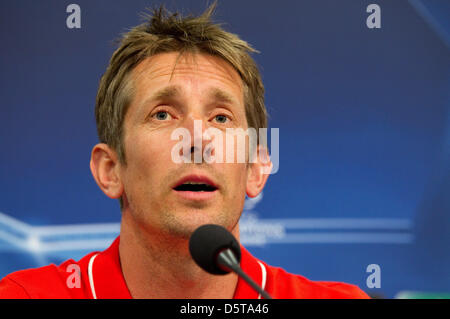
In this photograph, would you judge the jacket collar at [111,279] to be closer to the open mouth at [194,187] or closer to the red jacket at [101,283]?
the red jacket at [101,283]

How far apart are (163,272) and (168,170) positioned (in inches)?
9.9

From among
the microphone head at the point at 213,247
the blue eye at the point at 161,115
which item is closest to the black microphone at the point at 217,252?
the microphone head at the point at 213,247

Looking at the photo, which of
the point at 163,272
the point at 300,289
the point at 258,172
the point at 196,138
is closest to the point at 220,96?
the point at 196,138

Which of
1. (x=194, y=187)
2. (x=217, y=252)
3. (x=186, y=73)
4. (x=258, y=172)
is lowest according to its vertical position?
(x=217, y=252)

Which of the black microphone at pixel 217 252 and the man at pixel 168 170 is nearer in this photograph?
the black microphone at pixel 217 252

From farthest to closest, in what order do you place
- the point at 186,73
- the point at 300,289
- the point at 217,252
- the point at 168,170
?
the point at 300,289, the point at 186,73, the point at 168,170, the point at 217,252

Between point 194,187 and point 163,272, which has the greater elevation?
point 194,187

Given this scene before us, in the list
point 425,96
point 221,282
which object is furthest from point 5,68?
point 425,96

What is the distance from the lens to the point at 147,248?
1.25 metres

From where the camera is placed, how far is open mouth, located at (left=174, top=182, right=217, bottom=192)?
116 cm

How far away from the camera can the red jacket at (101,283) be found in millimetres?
1252

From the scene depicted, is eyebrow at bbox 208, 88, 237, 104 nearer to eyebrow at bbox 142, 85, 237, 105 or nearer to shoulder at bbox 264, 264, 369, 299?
eyebrow at bbox 142, 85, 237, 105

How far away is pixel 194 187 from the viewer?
3.96 ft

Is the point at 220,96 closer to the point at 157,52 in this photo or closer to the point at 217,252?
the point at 157,52
